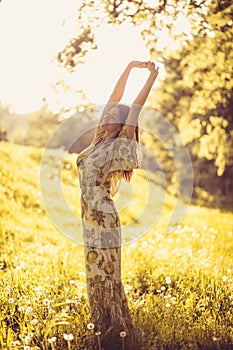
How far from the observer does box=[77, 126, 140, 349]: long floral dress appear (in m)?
4.10

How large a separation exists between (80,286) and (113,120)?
7.90 ft

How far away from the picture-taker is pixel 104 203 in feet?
13.7

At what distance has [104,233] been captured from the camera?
163 inches

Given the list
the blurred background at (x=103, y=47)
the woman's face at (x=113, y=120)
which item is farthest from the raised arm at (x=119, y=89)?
the blurred background at (x=103, y=47)

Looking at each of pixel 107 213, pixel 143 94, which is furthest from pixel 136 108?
pixel 107 213

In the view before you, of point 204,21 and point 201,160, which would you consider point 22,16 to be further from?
point 201,160

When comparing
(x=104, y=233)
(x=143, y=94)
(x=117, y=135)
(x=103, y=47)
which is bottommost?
(x=104, y=233)

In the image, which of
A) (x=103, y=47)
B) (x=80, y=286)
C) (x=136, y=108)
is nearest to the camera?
(x=136, y=108)

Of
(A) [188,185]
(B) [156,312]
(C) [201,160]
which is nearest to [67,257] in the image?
(B) [156,312]

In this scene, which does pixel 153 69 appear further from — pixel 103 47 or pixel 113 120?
pixel 103 47

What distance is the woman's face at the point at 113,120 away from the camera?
166 inches

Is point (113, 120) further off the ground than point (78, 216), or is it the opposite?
point (113, 120)

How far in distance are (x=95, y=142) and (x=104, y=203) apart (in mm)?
600

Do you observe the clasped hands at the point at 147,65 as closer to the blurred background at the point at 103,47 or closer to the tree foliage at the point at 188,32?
the blurred background at the point at 103,47
